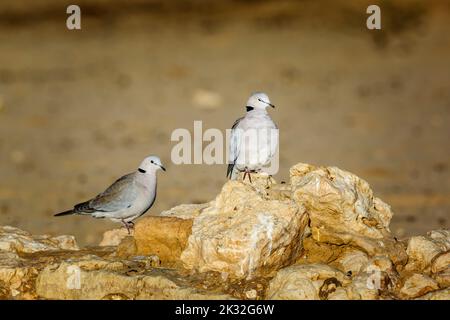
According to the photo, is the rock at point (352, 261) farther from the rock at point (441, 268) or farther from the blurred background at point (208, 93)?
the blurred background at point (208, 93)

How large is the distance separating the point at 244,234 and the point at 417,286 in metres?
1.55

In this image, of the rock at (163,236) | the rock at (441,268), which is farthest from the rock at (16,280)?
the rock at (441,268)

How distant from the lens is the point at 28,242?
10898 millimetres

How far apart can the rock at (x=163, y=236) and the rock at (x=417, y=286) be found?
2.09 m

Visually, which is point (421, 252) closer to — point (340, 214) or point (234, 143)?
point (340, 214)

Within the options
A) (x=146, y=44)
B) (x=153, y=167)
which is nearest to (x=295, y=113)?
(x=146, y=44)

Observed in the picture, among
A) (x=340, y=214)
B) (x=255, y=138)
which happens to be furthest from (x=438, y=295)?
(x=255, y=138)

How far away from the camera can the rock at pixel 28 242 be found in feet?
35.2

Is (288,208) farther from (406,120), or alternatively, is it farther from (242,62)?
(242,62)

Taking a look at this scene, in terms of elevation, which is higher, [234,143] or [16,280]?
[234,143]

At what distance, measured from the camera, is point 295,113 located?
20.2 meters

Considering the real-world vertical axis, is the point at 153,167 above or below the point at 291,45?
below

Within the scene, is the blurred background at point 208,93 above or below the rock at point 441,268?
A: above

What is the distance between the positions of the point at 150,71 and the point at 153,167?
1165cm
